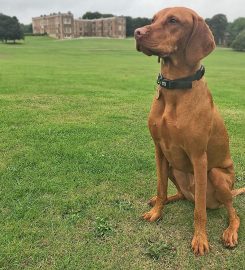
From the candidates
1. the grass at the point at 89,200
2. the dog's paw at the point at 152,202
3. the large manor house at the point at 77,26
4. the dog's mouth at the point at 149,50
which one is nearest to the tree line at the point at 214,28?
the large manor house at the point at 77,26

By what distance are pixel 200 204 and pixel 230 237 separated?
47cm

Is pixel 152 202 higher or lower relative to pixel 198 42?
lower

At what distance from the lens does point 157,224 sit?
4383mm

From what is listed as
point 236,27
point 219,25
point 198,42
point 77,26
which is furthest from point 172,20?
point 77,26

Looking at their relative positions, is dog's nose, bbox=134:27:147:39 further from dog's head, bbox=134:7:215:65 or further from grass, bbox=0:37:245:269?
grass, bbox=0:37:245:269

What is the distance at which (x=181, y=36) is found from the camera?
3.68 meters

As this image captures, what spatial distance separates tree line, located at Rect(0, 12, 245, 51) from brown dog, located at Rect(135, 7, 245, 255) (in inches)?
1390

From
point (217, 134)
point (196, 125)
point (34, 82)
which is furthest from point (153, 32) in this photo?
point (34, 82)

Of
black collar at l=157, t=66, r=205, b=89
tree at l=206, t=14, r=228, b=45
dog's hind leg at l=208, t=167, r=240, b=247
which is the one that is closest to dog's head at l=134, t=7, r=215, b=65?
black collar at l=157, t=66, r=205, b=89

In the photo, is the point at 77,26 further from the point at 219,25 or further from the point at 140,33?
the point at 140,33

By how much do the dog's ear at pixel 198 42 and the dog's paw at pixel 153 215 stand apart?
5.66ft

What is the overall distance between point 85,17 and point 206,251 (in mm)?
141346

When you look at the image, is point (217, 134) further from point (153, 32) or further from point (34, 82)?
point (34, 82)

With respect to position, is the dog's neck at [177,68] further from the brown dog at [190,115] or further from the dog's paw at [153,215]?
the dog's paw at [153,215]
